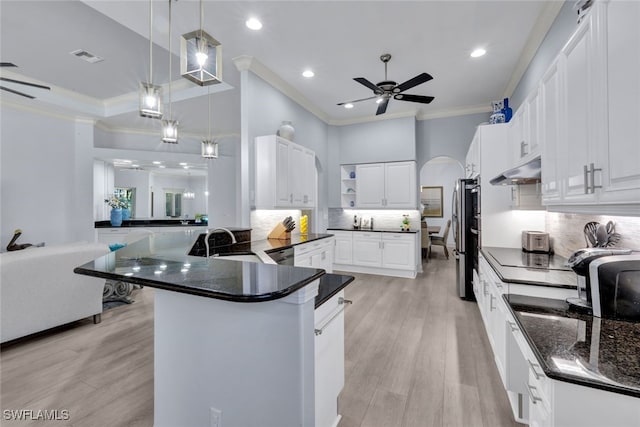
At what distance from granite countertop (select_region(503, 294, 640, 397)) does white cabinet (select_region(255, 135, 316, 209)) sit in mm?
2975

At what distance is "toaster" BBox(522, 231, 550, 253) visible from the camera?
2.82 m

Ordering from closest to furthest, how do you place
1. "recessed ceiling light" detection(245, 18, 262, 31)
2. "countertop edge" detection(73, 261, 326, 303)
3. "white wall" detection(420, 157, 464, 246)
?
"countertop edge" detection(73, 261, 326, 303) < "recessed ceiling light" detection(245, 18, 262, 31) < "white wall" detection(420, 157, 464, 246)

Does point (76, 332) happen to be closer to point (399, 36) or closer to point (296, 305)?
point (296, 305)

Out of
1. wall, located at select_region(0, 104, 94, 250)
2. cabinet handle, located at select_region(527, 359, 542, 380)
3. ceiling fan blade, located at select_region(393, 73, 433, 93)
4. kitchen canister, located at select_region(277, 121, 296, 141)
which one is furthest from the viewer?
wall, located at select_region(0, 104, 94, 250)

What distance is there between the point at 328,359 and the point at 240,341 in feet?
1.63

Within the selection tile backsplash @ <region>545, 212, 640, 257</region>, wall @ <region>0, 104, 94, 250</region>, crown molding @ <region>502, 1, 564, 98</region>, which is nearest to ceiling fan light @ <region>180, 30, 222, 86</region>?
tile backsplash @ <region>545, 212, 640, 257</region>

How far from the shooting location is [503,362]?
1.98 meters

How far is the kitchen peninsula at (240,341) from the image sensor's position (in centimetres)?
113

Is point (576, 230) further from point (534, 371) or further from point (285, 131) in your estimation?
point (285, 131)

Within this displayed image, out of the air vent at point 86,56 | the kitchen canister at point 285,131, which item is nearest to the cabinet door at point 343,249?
the kitchen canister at point 285,131

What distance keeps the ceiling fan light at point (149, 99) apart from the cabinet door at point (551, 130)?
265 centimetres

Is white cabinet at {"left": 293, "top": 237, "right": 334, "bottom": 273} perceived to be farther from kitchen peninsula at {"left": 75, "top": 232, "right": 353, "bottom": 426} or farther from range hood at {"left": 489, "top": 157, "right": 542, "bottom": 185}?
range hood at {"left": 489, "top": 157, "right": 542, "bottom": 185}

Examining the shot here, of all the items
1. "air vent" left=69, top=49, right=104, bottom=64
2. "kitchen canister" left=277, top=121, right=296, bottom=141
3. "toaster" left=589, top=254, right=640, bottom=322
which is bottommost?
"toaster" left=589, top=254, right=640, bottom=322

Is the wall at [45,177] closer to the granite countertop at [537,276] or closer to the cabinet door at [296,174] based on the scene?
the cabinet door at [296,174]
